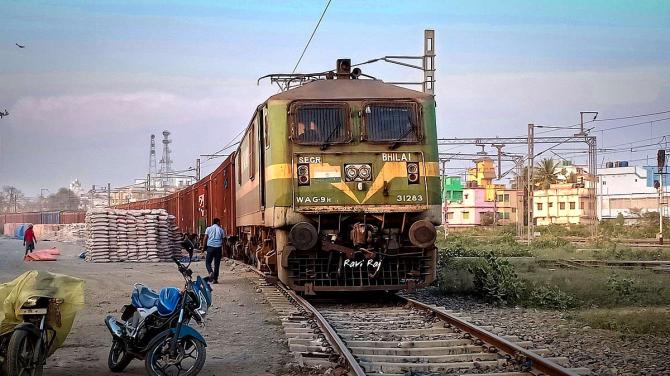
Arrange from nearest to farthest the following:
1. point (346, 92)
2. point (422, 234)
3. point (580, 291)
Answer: point (422, 234) → point (346, 92) → point (580, 291)

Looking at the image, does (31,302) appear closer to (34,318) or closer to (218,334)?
(34,318)

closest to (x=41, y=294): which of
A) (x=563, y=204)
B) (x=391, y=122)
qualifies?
(x=391, y=122)

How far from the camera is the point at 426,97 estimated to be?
45.5ft

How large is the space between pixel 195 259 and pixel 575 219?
61825 millimetres

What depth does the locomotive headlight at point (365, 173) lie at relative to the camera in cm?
1332

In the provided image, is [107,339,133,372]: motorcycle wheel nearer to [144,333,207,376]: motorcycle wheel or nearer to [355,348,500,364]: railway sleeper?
[144,333,207,376]: motorcycle wheel

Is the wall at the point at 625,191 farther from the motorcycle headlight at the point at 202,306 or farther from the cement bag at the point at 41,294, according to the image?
the cement bag at the point at 41,294

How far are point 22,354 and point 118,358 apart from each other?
154cm

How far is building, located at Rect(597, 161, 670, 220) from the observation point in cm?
9362

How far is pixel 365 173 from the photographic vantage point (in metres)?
13.3

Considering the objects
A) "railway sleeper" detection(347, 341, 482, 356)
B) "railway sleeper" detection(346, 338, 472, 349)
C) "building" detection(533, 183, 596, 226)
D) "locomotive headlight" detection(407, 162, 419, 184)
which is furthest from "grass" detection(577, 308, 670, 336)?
"building" detection(533, 183, 596, 226)

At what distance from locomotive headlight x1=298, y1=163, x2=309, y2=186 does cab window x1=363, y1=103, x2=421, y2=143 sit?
1194mm

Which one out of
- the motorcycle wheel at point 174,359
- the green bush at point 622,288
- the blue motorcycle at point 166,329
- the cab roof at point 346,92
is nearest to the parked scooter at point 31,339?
the blue motorcycle at point 166,329

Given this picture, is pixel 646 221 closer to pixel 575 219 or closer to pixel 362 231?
pixel 575 219
